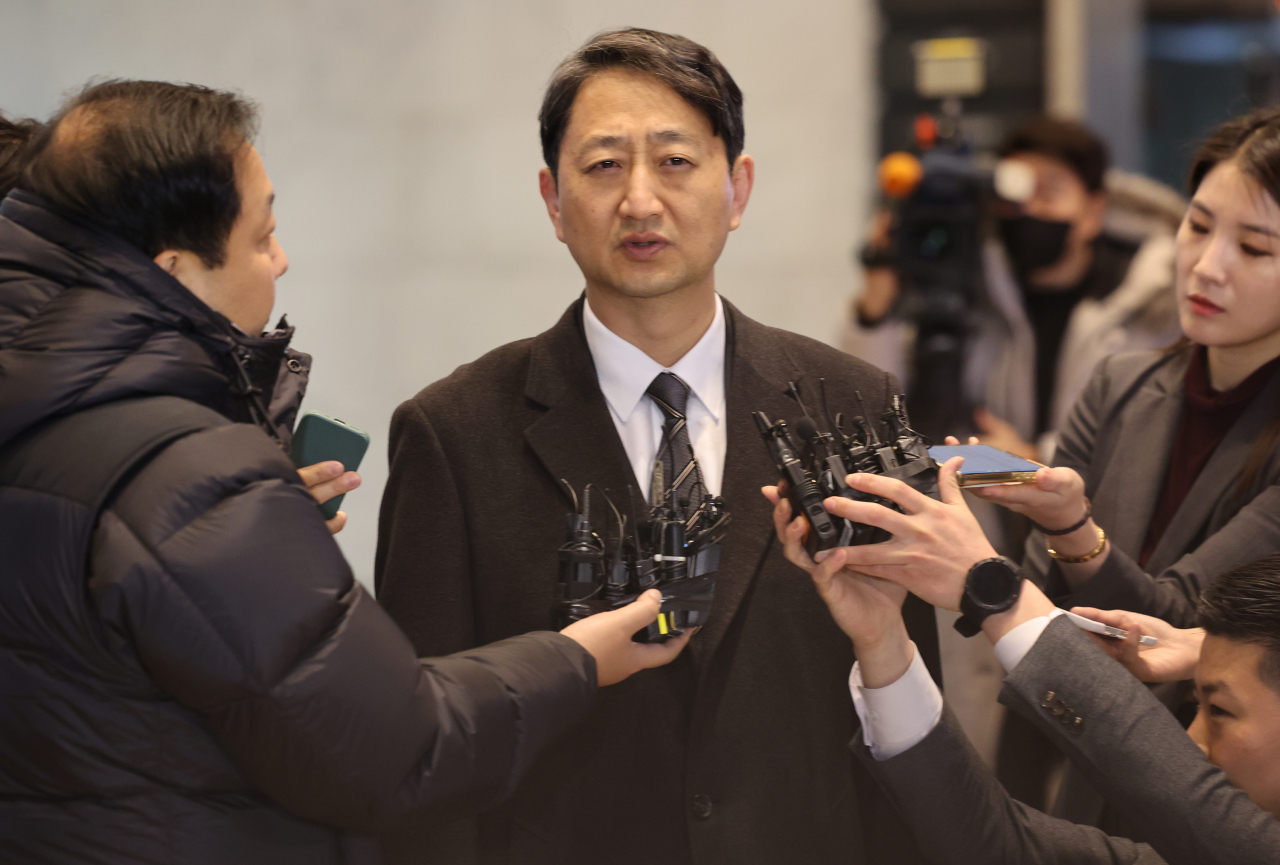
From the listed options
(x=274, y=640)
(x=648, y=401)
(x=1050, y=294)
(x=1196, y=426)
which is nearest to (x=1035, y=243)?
(x=1050, y=294)

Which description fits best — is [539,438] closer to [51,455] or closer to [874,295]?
[51,455]

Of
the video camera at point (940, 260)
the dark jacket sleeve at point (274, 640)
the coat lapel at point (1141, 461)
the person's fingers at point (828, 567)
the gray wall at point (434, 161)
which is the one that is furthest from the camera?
the gray wall at point (434, 161)

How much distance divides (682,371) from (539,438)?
19 centimetres

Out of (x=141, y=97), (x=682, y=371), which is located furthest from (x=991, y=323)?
(x=141, y=97)

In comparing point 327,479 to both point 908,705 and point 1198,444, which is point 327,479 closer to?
point 908,705

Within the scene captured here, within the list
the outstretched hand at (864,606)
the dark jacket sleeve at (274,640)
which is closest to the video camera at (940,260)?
the outstretched hand at (864,606)

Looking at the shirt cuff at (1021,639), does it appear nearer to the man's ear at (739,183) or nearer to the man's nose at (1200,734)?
the man's nose at (1200,734)

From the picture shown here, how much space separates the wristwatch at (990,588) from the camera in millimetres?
1192

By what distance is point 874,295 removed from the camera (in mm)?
3070

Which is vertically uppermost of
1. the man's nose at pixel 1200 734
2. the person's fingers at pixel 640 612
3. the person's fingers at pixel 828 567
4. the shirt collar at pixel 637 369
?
the shirt collar at pixel 637 369

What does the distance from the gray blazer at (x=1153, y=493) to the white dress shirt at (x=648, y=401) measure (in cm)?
50

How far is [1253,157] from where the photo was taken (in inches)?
59.7

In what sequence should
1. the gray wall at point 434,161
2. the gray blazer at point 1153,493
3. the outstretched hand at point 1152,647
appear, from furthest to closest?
the gray wall at point 434,161
the gray blazer at point 1153,493
the outstretched hand at point 1152,647

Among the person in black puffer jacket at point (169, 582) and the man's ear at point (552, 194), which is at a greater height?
the man's ear at point (552, 194)
